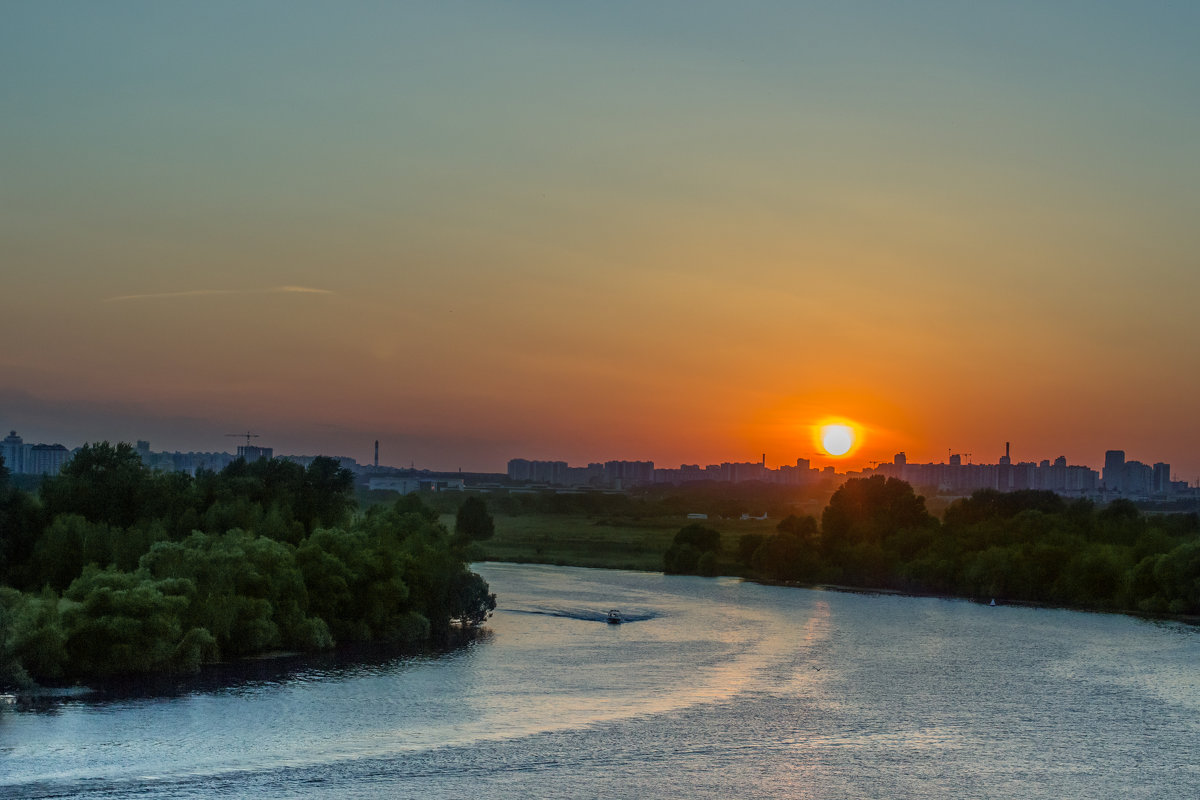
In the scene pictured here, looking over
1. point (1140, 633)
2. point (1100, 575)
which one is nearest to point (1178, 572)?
point (1100, 575)

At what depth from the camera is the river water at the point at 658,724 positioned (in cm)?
3206

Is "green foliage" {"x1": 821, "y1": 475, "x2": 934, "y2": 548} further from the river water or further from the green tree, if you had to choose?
the green tree

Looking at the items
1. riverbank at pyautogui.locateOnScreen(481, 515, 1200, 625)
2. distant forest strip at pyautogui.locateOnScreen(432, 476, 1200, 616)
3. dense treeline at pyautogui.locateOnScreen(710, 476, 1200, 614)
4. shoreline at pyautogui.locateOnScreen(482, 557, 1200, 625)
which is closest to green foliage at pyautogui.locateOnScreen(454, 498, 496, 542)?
riverbank at pyautogui.locateOnScreen(481, 515, 1200, 625)

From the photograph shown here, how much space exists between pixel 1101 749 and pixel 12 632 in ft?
119

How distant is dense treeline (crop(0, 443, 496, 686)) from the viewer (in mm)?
44344

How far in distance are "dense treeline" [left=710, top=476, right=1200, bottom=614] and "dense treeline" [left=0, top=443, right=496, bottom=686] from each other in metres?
35.2

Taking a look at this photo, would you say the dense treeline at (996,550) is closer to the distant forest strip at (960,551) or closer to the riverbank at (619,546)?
the distant forest strip at (960,551)

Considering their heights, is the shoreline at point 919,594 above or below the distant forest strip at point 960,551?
below

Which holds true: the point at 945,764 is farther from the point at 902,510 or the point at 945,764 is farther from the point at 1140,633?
the point at 902,510

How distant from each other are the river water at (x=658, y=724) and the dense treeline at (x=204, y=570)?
324 cm

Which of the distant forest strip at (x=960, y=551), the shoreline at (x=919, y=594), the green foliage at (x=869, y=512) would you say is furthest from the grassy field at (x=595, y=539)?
the green foliage at (x=869, y=512)

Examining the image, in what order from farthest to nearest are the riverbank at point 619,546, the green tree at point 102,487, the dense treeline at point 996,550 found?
the riverbank at point 619,546 < the dense treeline at point 996,550 < the green tree at point 102,487

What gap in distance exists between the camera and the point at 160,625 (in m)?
45.3

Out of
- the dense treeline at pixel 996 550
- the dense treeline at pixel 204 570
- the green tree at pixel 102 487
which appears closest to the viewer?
the dense treeline at pixel 204 570
